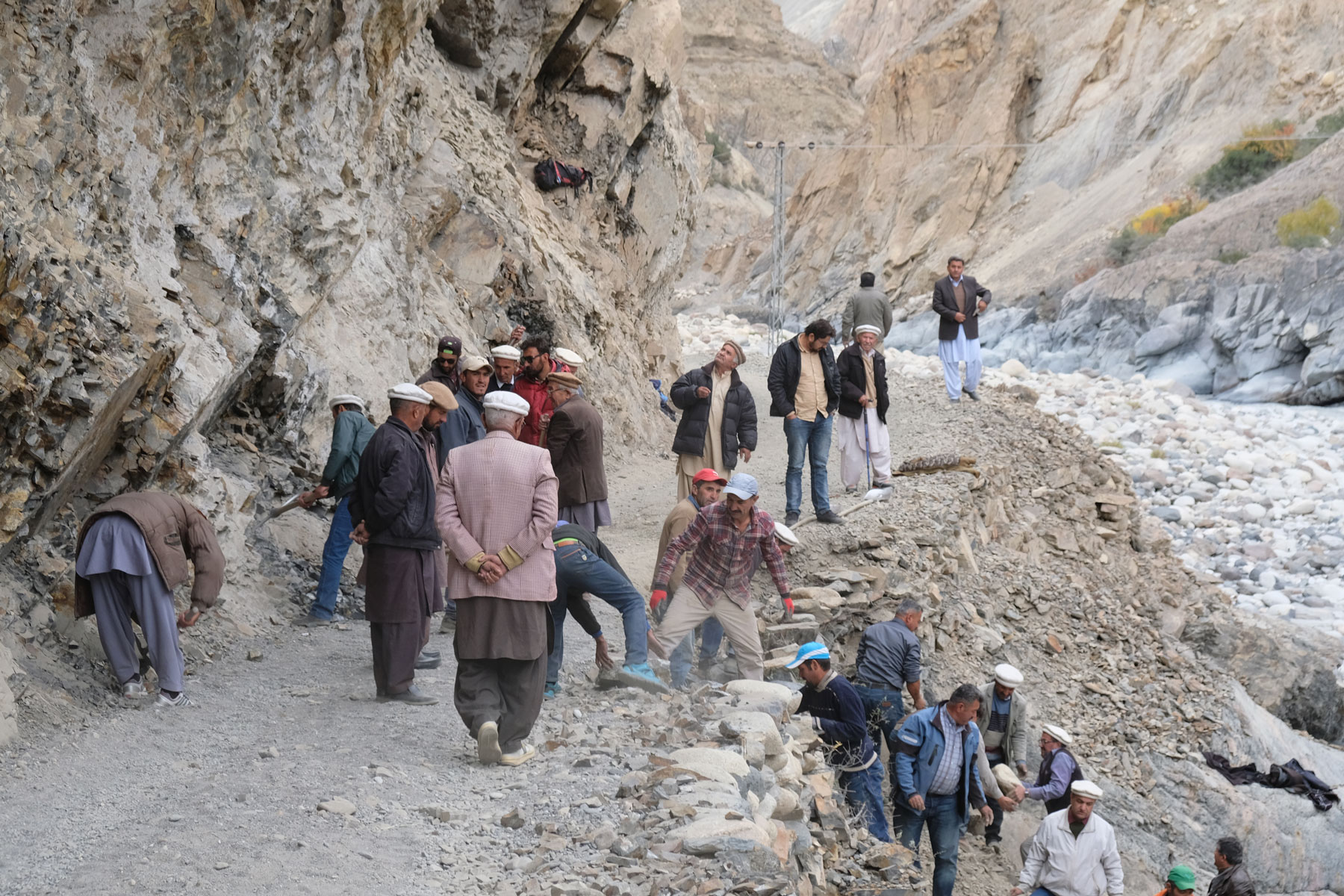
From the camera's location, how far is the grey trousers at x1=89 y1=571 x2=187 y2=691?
5.35m

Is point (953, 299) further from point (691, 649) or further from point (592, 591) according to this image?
point (592, 591)

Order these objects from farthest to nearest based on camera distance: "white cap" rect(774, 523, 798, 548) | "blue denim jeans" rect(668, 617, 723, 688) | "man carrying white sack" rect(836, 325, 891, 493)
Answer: "man carrying white sack" rect(836, 325, 891, 493)
"white cap" rect(774, 523, 798, 548)
"blue denim jeans" rect(668, 617, 723, 688)

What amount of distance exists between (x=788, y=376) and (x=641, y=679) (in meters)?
3.69

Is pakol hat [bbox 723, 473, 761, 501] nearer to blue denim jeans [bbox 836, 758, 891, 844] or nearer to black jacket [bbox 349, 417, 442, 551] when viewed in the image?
black jacket [bbox 349, 417, 442, 551]

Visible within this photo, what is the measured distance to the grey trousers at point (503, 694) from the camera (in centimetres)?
481

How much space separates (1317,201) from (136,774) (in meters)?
27.4

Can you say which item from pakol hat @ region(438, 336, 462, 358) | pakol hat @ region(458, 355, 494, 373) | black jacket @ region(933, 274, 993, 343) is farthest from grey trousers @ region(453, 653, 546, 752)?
black jacket @ region(933, 274, 993, 343)

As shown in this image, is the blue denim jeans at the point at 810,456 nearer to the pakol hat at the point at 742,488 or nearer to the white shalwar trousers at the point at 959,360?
the pakol hat at the point at 742,488

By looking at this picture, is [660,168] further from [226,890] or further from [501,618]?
[226,890]

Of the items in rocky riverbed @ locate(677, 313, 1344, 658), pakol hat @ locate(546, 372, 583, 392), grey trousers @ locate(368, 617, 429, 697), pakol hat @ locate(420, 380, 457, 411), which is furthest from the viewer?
rocky riverbed @ locate(677, 313, 1344, 658)

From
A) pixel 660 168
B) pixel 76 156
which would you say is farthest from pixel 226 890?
pixel 660 168

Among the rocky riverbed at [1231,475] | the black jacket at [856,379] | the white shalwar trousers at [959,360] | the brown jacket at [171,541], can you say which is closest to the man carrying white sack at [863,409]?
the black jacket at [856,379]

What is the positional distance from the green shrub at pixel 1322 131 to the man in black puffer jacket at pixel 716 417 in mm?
27892

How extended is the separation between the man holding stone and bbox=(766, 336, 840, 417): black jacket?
4.38m
